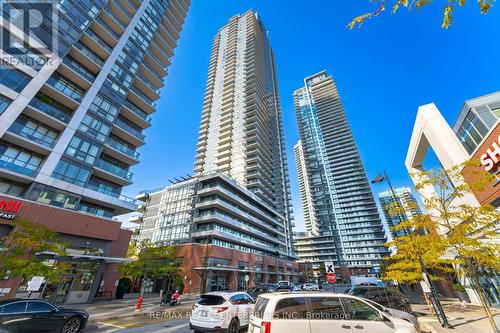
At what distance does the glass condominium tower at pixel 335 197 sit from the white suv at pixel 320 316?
95.1 meters

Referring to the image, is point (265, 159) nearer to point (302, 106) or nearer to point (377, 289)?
point (377, 289)

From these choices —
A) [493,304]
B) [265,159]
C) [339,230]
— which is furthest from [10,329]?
[339,230]

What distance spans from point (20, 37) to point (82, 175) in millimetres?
15514

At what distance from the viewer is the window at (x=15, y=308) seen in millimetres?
8047

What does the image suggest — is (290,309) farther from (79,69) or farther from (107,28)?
(107,28)

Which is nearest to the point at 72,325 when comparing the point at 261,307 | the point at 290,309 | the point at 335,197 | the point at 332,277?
the point at 261,307

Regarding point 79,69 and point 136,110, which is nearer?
point 79,69

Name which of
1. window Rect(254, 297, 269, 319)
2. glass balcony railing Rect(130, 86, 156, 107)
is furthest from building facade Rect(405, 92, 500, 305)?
glass balcony railing Rect(130, 86, 156, 107)

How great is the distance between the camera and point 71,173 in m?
24.3

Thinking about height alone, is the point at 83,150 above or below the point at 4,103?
below

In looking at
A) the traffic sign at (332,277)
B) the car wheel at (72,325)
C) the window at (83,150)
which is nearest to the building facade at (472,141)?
the traffic sign at (332,277)

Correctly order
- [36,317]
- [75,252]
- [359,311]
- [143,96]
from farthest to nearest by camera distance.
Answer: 1. [143,96]
2. [75,252]
3. [36,317]
4. [359,311]

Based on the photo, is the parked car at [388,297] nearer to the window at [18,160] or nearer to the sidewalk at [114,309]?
the sidewalk at [114,309]

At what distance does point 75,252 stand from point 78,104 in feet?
57.2
